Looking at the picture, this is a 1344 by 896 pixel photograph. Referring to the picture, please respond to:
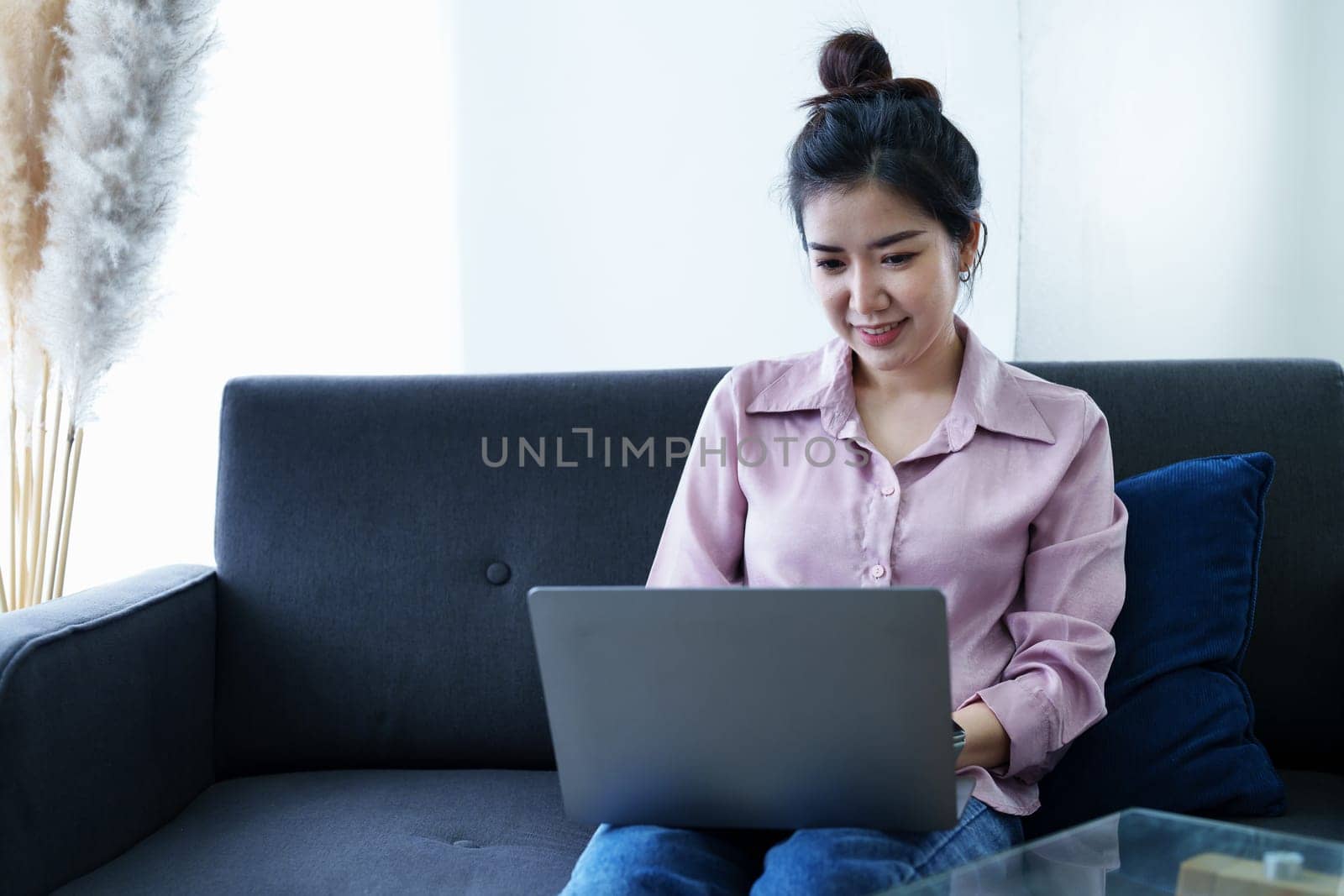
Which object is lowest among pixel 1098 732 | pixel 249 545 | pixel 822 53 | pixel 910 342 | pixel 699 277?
pixel 1098 732

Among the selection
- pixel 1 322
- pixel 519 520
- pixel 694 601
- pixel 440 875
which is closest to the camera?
pixel 694 601

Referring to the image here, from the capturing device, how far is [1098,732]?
3.96 ft

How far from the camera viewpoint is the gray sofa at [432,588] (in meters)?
1.36

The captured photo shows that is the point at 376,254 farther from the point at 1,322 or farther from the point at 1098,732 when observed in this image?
the point at 1098,732

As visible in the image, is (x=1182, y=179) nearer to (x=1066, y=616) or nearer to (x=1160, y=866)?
(x=1066, y=616)

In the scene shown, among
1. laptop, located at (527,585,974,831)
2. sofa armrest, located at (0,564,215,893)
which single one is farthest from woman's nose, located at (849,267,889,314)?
sofa armrest, located at (0,564,215,893)

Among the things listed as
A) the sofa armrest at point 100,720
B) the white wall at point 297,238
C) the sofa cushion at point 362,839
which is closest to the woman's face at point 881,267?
the sofa cushion at point 362,839

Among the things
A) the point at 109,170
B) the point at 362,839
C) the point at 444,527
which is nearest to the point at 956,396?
the point at 444,527

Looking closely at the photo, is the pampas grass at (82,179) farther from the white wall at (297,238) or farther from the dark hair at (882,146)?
the dark hair at (882,146)

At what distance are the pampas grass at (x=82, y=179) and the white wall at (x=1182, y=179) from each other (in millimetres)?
1344

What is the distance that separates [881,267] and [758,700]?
21.9 inches

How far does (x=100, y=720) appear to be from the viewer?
1.26 metres

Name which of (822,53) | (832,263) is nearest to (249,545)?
(832,263)

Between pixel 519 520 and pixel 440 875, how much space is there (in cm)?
49
